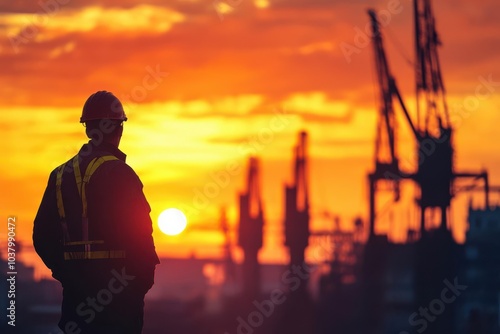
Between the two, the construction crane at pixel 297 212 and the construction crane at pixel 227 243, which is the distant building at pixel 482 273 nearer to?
the construction crane at pixel 297 212

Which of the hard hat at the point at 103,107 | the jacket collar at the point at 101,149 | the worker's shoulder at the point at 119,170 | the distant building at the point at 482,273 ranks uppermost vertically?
the hard hat at the point at 103,107

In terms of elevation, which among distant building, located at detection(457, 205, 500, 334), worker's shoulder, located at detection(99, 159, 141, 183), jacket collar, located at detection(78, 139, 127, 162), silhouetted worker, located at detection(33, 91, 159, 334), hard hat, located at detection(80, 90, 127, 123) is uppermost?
hard hat, located at detection(80, 90, 127, 123)

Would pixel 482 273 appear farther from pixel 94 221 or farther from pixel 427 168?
pixel 94 221

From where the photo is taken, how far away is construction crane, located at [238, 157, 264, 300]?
435 ft

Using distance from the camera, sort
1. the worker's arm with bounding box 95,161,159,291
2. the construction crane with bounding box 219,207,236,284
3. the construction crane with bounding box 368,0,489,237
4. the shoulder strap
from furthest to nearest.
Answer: the construction crane with bounding box 219,207,236,284 → the construction crane with bounding box 368,0,489,237 → the shoulder strap → the worker's arm with bounding box 95,161,159,291

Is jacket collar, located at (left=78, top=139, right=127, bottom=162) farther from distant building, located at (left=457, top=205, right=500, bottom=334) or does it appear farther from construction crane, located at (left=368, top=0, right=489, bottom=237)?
distant building, located at (left=457, top=205, right=500, bottom=334)

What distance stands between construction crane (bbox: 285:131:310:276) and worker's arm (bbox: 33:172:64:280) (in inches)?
4245

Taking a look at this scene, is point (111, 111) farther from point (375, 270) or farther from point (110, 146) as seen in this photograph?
point (375, 270)

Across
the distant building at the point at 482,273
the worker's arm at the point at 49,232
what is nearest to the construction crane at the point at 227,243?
the distant building at the point at 482,273

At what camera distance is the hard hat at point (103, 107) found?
8.00m

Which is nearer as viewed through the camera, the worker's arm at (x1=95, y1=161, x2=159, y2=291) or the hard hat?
the worker's arm at (x1=95, y1=161, x2=159, y2=291)

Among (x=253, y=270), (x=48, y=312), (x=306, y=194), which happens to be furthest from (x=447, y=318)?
(x=253, y=270)

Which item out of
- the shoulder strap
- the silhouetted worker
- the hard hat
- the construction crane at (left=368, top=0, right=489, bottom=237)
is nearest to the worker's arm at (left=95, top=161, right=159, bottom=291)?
the silhouetted worker

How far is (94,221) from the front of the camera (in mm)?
7828
